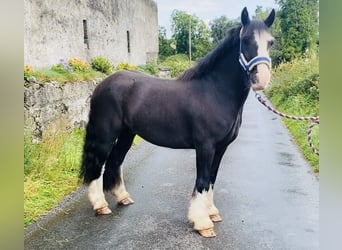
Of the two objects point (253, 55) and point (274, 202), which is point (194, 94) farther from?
point (274, 202)

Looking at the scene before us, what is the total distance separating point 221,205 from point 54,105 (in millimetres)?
1393

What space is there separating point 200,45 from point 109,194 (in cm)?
133

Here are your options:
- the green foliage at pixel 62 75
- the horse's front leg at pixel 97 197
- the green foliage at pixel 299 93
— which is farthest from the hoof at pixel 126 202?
the green foliage at pixel 299 93

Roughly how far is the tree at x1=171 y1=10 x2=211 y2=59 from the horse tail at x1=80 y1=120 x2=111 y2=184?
0.81 m

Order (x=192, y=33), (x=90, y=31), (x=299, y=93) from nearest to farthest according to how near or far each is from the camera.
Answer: (x=192, y=33)
(x=90, y=31)
(x=299, y=93)

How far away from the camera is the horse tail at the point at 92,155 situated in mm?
2334

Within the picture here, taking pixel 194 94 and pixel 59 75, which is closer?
pixel 194 94

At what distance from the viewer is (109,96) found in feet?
7.47

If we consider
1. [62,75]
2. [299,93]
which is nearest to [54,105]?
[62,75]

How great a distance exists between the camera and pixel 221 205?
243cm

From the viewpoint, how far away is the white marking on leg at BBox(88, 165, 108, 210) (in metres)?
2.37

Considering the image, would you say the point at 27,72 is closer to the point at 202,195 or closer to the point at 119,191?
the point at 119,191

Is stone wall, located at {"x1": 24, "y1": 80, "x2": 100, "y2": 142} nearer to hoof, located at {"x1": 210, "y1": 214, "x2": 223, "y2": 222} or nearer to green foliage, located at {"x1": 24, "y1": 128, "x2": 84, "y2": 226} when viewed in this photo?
green foliage, located at {"x1": 24, "y1": 128, "x2": 84, "y2": 226}
